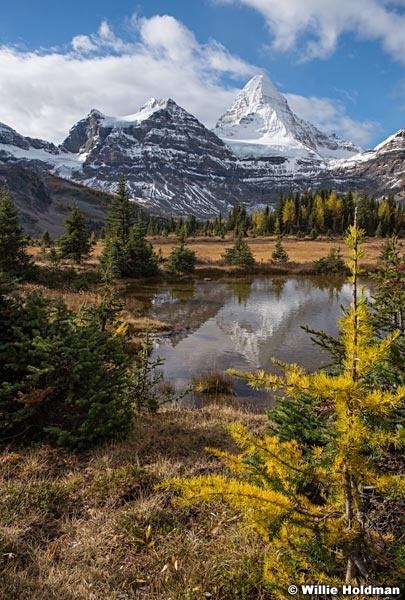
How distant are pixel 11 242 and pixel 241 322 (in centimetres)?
1771

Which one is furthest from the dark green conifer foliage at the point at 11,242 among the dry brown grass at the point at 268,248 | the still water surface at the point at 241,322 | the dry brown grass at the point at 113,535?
the dry brown grass at the point at 268,248

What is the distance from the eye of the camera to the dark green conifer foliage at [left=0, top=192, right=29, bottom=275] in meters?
28.9

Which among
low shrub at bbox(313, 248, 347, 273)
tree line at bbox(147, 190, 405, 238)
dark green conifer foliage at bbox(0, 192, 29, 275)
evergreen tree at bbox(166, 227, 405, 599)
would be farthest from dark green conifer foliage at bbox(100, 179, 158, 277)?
tree line at bbox(147, 190, 405, 238)

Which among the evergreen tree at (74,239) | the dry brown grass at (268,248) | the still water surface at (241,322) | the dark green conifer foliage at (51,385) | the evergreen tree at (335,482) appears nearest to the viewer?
the evergreen tree at (335,482)

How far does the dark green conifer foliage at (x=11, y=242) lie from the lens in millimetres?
28875

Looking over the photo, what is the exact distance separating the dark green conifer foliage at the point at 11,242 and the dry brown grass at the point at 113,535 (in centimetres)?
2600

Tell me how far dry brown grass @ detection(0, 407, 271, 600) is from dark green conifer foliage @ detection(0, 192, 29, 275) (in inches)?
1024

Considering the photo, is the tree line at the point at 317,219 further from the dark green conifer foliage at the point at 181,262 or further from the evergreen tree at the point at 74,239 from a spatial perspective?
the evergreen tree at the point at 74,239

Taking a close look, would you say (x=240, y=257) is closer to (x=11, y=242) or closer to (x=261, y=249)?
(x=261, y=249)

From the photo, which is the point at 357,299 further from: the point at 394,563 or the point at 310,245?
the point at 310,245

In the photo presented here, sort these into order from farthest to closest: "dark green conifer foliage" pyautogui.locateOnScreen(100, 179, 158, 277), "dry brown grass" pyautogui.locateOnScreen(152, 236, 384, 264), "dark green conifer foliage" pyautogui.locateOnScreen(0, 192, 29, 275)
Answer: "dry brown grass" pyautogui.locateOnScreen(152, 236, 384, 264), "dark green conifer foliage" pyautogui.locateOnScreen(100, 179, 158, 277), "dark green conifer foliage" pyautogui.locateOnScreen(0, 192, 29, 275)

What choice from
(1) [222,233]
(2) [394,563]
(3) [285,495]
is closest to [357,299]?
(3) [285,495]

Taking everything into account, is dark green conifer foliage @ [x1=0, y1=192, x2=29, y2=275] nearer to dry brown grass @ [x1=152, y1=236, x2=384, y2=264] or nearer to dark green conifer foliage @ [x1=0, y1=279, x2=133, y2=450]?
dark green conifer foliage @ [x1=0, y1=279, x2=133, y2=450]

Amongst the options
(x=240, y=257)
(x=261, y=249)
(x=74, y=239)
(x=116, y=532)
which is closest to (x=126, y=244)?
(x=74, y=239)
